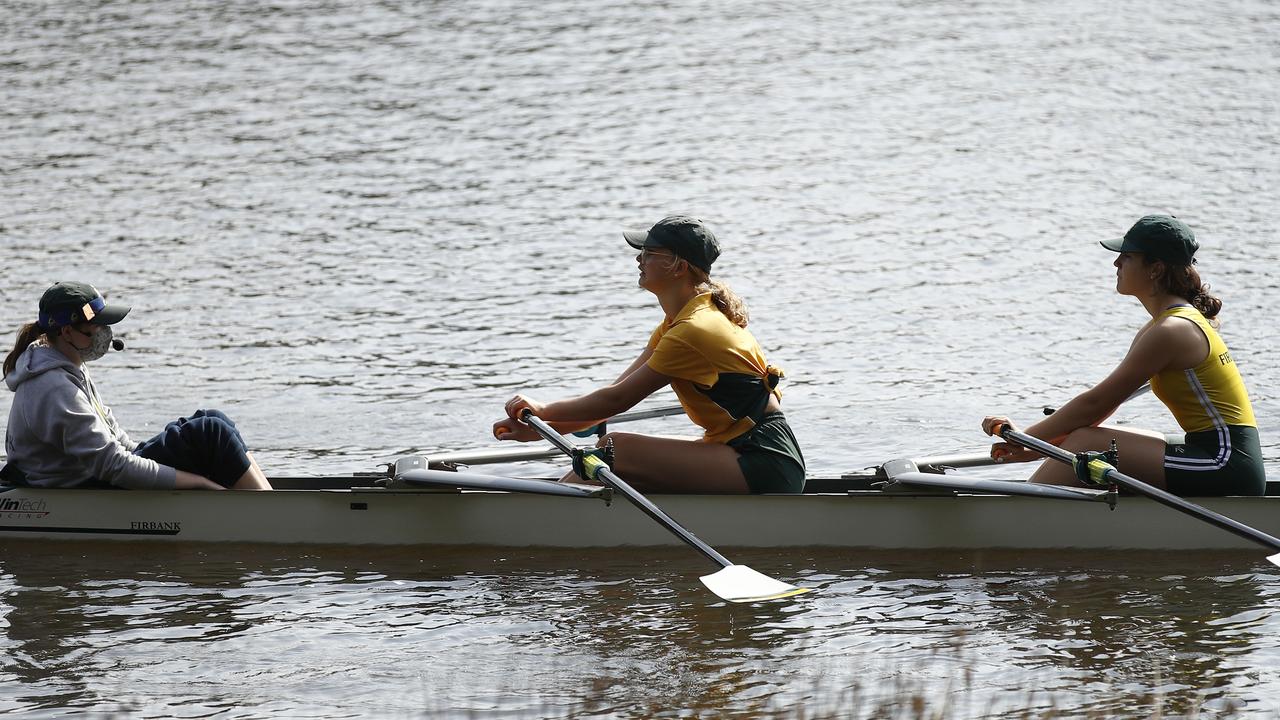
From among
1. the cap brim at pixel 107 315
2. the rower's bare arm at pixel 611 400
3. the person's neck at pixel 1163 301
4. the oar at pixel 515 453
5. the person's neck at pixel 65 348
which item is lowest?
the oar at pixel 515 453

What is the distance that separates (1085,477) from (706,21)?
2714cm

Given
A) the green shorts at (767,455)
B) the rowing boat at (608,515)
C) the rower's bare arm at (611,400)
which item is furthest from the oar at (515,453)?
the green shorts at (767,455)

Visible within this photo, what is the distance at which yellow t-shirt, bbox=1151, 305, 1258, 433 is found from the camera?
8570 mm

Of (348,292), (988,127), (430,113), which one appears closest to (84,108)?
(430,113)

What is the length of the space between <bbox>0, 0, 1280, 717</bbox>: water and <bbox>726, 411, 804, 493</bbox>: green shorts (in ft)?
1.53

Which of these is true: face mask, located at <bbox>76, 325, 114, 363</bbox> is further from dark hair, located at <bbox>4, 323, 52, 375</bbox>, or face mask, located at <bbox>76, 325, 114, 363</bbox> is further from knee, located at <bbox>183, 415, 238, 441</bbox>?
knee, located at <bbox>183, 415, 238, 441</bbox>

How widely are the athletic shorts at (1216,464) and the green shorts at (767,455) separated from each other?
2076 millimetres

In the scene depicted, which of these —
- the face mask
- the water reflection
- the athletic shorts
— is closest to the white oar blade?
the water reflection

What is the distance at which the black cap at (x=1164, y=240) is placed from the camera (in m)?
8.53

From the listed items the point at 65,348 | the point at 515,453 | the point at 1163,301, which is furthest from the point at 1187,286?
the point at 65,348

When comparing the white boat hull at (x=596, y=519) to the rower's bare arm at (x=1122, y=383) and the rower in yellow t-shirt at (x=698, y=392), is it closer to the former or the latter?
the rower in yellow t-shirt at (x=698, y=392)

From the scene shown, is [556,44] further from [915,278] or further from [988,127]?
[915,278]

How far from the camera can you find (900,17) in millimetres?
34094

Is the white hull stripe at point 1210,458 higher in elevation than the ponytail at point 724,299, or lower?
lower
